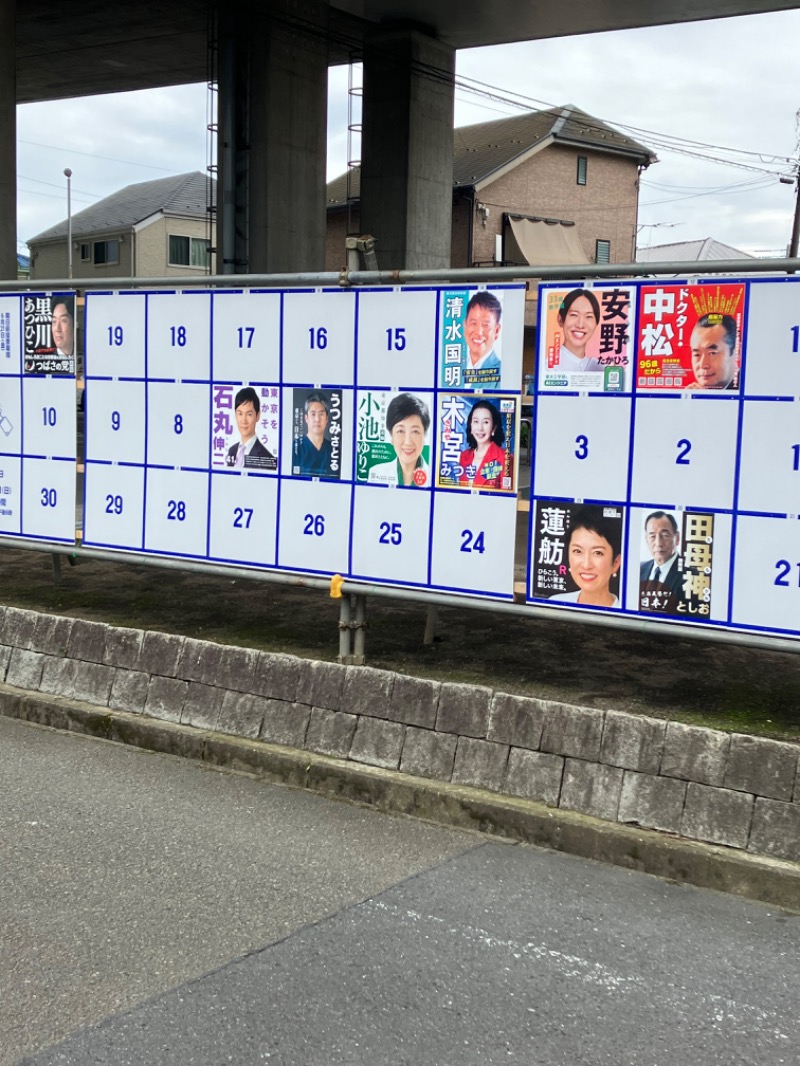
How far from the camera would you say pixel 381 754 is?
5.80 m

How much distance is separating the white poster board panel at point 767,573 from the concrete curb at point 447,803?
1.17 meters

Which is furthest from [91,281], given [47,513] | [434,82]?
[434,82]

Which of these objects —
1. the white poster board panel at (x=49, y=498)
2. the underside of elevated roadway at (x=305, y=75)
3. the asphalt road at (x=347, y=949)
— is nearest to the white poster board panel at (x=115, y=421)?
the white poster board panel at (x=49, y=498)

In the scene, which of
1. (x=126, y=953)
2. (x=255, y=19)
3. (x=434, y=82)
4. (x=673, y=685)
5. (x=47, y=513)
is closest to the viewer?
(x=126, y=953)

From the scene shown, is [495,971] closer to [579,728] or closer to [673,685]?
[579,728]

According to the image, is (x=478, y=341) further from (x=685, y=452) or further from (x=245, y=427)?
(x=245, y=427)

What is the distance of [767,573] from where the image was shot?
5.37 metres

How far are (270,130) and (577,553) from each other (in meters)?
22.7

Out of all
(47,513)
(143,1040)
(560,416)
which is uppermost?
(560,416)

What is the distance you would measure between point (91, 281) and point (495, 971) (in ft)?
16.8

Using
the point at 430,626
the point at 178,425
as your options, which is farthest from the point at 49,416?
the point at 430,626

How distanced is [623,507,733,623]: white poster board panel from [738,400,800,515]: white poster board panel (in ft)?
0.62

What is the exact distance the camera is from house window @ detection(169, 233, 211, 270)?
61750mm

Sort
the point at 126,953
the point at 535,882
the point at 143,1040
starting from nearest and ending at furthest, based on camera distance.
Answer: the point at 143,1040 < the point at 126,953 < the point at 535,882
